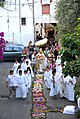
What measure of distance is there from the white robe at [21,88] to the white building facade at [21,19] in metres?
22.4

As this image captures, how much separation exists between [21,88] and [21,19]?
23443mm

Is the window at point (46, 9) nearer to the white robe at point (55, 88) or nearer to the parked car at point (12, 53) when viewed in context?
the parked car at point (12, 53)

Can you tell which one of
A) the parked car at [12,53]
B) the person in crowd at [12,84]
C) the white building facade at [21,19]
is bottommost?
the parked car at [12,53]

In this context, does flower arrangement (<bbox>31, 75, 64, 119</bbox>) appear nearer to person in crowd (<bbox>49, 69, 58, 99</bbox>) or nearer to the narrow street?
the narrow street

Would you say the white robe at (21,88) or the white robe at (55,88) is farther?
the white robe at (55,88)

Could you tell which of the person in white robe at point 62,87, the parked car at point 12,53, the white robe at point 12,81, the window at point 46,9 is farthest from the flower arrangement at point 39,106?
the window at point 46,9

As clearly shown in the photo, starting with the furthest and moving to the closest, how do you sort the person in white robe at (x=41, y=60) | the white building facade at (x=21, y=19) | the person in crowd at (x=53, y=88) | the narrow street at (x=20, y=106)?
the white building facade at (x=21, y=19), the person in white robe at (x=41, y=60), the person in crowd at (x=53, y=88), the narrow street at (x=20, y=106)

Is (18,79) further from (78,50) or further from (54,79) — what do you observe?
(78,50)

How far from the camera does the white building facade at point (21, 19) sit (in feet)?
135

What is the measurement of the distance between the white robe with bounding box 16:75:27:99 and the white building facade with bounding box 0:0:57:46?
22377 mm

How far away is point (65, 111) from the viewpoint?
625 inches

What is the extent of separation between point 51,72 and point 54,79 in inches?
56.6

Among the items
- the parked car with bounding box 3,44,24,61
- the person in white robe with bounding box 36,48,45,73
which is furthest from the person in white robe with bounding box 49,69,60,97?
the parked car with bounding box 3,44,24,61

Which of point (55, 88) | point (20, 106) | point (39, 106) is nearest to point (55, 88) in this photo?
point (55, 88)
